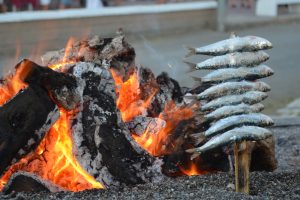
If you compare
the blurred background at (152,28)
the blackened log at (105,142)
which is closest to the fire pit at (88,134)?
the blackened log at (105,142)

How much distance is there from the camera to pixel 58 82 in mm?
4234

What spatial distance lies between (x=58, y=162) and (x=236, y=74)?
1.31 meters

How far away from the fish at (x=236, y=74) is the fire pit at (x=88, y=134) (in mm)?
669

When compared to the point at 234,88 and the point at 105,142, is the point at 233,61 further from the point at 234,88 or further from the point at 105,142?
the point at 105,142

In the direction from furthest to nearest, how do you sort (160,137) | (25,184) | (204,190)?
(160,137) → (25,184) → (204,190)

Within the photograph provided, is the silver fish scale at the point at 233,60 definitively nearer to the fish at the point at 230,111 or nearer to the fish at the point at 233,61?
the fish at the point at 233,61

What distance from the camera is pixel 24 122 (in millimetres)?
4129

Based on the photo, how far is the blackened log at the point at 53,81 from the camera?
13.6ft

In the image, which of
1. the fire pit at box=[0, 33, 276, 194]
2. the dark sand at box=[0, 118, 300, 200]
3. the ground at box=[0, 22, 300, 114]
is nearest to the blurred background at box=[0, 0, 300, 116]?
the ground at box=[0, 22, 300, 114]

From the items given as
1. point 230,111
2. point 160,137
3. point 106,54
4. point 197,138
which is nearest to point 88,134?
point 160,137

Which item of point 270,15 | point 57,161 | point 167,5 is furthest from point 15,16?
point 57,161

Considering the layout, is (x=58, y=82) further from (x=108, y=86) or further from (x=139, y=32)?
(x=139, y=32)

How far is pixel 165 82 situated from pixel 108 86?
874 millimetres

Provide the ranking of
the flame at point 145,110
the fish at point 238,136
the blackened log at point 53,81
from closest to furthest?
1. the fish at point 238,136
2. the blackened log at point 53,81
3. the flame at point 145,110
